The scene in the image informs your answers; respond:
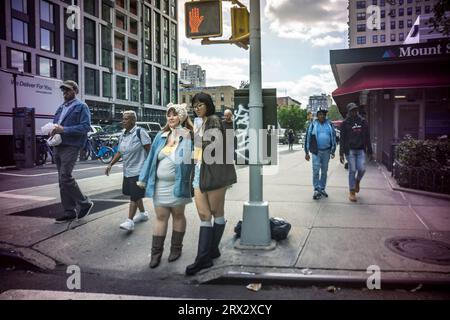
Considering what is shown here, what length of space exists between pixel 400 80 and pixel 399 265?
11.5 metres

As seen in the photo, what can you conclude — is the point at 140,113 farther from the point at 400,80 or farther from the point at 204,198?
the point at 204,198

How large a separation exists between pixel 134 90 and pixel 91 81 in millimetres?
8910

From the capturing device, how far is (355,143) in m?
7.51

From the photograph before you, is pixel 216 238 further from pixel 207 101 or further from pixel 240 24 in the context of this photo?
pixel 240 24

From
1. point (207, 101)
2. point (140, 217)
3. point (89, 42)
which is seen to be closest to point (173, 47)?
point (89, 42)

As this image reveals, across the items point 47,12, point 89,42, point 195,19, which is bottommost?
point 195,19

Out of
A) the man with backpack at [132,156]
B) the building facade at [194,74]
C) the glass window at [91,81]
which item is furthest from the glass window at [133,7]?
the building facade at [194,74]

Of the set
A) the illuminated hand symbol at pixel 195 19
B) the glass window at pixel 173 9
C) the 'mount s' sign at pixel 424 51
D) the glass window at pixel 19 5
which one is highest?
the glass window at pixel 173 9

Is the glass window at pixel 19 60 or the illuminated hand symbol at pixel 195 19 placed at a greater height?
the glass window at pixel 19 60

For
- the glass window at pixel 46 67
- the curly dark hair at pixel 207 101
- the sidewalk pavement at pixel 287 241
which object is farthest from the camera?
the glass window at pixel 46 67

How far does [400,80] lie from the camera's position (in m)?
13.9

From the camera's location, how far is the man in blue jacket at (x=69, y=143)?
19.5 ft

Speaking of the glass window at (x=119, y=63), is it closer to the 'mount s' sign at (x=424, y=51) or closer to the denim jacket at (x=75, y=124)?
the 'mount s' sign at (x=424, y=51)

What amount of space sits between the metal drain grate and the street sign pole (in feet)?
5.15
